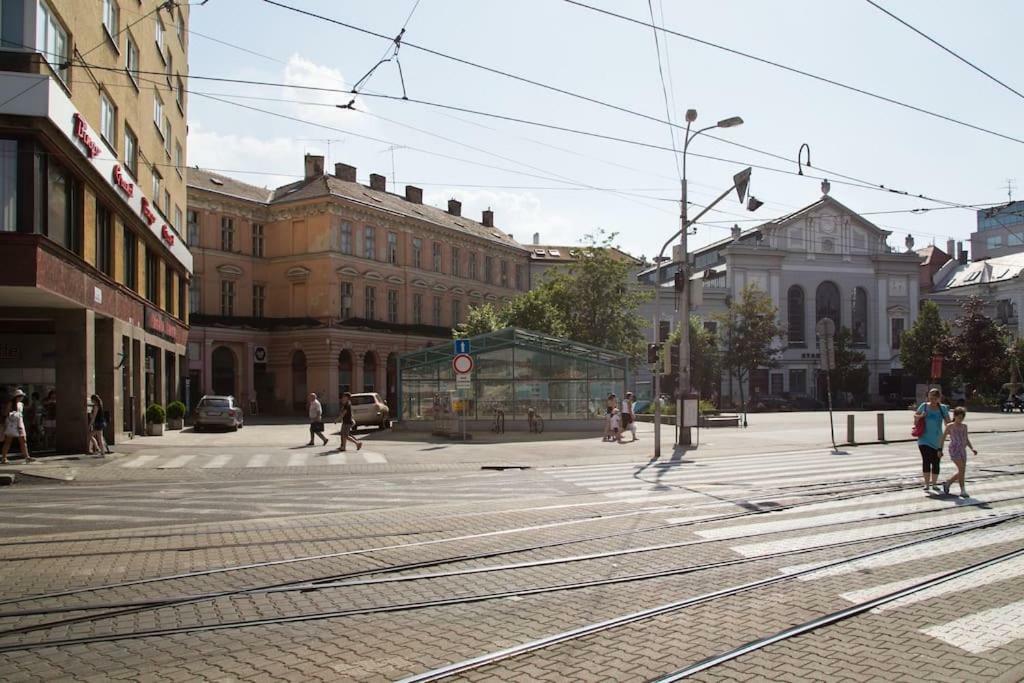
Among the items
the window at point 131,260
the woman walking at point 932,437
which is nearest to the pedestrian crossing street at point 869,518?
the woman walking at point 932,437

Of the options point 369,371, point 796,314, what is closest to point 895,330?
point 796,314

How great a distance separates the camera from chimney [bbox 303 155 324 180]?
60625mm

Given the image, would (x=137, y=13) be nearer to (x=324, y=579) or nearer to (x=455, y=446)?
(x=455, y=446)

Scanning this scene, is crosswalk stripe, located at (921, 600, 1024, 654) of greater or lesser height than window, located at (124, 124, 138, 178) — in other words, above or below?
below

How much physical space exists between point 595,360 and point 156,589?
27278mm

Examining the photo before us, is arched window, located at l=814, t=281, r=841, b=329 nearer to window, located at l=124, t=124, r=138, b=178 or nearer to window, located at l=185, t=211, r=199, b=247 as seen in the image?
window, located at l=185, t=211, r=199, b=247

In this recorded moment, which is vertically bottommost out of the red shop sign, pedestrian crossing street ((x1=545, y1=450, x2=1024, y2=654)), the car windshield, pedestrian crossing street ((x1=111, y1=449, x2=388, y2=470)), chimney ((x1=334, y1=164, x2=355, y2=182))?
pedestrian crossing street ((x1=111, y1=449, x2=388, y2=470))

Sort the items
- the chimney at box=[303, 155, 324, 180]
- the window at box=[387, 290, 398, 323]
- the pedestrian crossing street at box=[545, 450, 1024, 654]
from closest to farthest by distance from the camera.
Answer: the pedestrian crossing street at box=[545, 450, 1024, 654] < the chimney at box=[303, 155, 324, 180] < the window at box=[387, 290, 398, 323]

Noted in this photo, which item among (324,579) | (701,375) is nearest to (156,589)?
(324,579)

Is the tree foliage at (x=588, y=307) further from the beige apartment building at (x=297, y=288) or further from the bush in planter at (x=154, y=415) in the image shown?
the bush in planter at (x=154, y=415)

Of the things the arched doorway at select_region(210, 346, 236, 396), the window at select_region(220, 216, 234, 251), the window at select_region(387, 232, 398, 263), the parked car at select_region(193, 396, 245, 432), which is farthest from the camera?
the window at select_region(387, 232, 398, 263)

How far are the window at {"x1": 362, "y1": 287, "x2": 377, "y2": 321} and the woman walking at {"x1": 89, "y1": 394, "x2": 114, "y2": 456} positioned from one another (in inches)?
1461

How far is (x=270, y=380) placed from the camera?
189 ft

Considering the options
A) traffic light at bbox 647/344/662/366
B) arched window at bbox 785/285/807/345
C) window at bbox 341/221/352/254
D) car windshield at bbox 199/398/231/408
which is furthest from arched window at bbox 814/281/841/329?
traffic light at bbox 647/344/662/366
